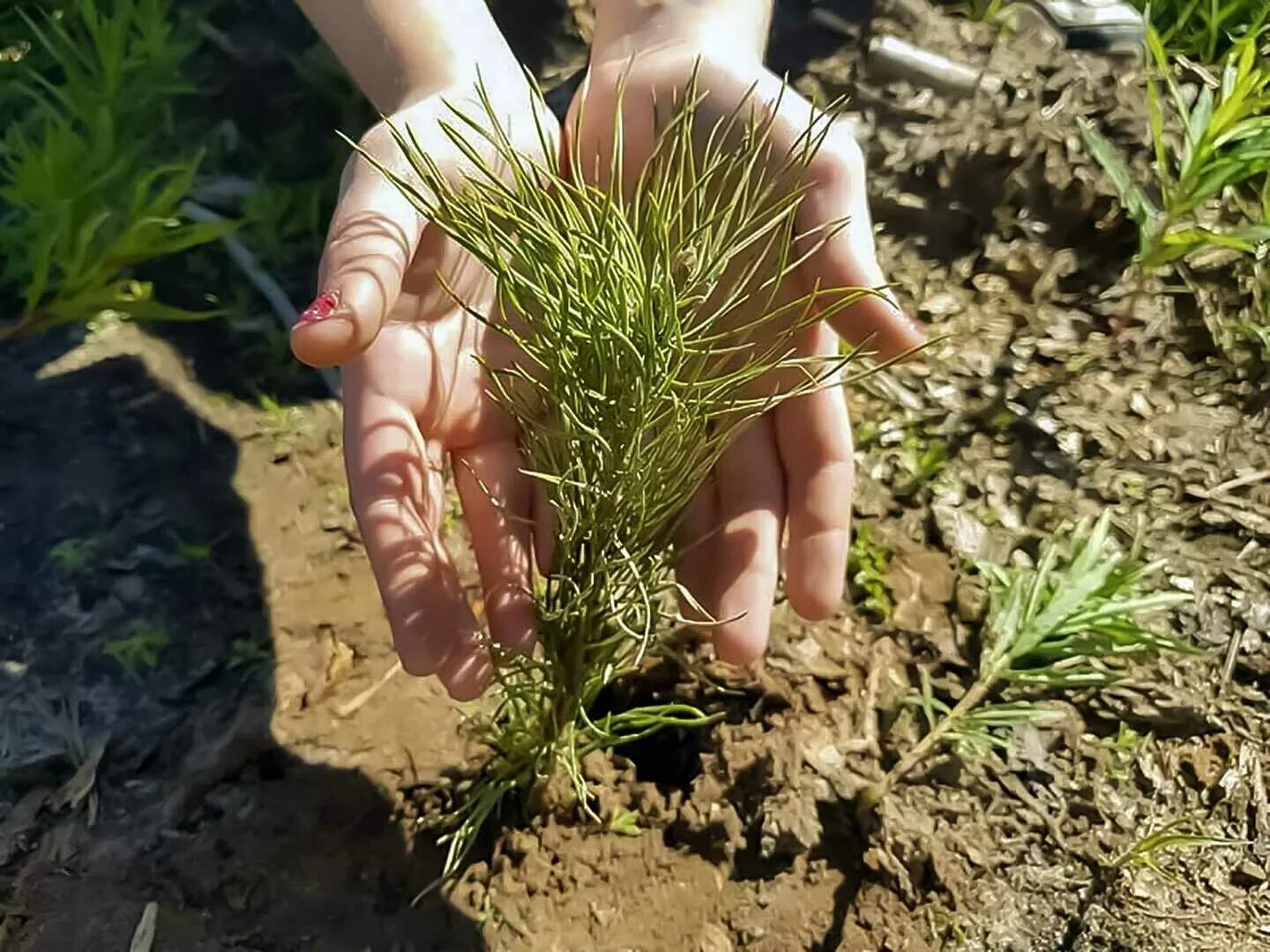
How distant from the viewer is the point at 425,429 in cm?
121

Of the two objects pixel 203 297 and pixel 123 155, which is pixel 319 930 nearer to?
pixel 203 297

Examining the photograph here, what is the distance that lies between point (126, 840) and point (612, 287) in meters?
0.86

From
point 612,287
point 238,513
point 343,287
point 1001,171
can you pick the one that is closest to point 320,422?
point 238,513

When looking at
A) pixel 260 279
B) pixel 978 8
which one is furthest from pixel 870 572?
pixel 978 8

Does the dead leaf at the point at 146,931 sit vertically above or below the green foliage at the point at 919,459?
below

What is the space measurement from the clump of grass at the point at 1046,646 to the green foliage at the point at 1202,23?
100 cm

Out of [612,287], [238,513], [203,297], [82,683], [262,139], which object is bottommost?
[82,683]

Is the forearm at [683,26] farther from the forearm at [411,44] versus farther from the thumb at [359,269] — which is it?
the thumb at [359,269]

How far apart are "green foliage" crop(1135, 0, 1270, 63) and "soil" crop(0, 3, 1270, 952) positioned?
427mm

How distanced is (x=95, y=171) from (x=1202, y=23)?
1.77 metres

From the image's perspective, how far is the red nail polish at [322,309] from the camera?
94cm

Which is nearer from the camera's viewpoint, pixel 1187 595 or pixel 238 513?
pixel 1187 595

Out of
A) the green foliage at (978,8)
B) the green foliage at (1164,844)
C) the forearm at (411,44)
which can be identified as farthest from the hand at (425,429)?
the green foliage at (978,8)

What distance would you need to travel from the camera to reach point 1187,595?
4.61ft
